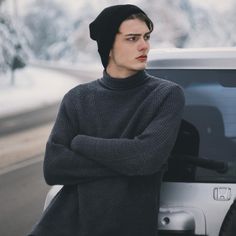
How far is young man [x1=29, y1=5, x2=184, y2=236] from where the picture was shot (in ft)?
7.73

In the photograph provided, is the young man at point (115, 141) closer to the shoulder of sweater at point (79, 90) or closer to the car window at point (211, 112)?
the shoulder of sweater at point (79, 90)

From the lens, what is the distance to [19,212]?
6.72 metres

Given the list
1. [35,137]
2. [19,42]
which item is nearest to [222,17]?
[19,42]

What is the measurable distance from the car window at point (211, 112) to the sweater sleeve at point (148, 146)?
0.27m

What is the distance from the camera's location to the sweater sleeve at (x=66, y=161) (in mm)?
2426

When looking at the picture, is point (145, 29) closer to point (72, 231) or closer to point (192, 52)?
point (192, 52)

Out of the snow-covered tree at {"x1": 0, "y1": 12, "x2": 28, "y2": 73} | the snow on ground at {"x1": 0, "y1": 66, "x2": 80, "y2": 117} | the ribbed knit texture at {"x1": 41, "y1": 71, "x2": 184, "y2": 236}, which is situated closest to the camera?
the ribbed knit texture at {"x1": 41, "y1": 71, "x2": 184, "y2": 236}

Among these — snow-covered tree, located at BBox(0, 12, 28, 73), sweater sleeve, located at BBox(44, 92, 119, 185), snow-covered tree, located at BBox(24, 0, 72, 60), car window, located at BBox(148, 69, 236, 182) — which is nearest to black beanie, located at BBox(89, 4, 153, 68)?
sweater sleeve, located at BBox(44, 92, 119, 185)

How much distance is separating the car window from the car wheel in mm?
205

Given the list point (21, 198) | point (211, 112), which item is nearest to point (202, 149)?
point (211, 112)

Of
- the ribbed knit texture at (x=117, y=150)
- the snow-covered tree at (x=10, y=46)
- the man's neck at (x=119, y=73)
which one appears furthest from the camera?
the snow-covered tree at (x=10, y=46)

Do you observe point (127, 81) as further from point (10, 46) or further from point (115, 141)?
point (10, 46)

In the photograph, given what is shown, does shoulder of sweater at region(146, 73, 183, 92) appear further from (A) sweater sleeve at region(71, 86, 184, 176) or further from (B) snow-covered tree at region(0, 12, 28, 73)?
(B) snow-covered tree at region(0, 12, 28, 73)

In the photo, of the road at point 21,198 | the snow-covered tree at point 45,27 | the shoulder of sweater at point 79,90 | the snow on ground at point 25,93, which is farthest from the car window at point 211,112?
the snow-covered tree at point 45,27
